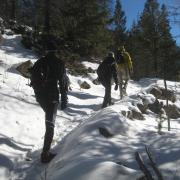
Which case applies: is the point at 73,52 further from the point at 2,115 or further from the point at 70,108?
the point at 2,115

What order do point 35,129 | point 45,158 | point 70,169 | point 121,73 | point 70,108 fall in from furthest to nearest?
1. point 121,73
2. point 70,108
3. point 35,129
4. point 45,158
5. point 70,169

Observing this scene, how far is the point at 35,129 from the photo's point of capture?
31.7 ft

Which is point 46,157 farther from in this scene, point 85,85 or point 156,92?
point 85,85

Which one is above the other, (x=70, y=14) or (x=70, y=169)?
(x=70, y=14)

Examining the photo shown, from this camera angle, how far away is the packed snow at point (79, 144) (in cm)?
550

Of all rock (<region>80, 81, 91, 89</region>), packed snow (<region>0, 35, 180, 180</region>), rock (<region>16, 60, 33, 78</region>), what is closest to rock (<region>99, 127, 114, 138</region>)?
packed snow (<region>0, 35, 180, 180</region>)

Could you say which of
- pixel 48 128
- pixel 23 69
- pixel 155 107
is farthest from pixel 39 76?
pixel 23 69

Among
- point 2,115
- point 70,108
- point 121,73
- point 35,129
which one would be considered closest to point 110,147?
point 35,129

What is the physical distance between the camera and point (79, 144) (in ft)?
22.5

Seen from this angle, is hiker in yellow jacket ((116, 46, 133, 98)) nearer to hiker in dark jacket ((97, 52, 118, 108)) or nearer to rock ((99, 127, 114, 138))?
hiker in dark jacket ((97, 52, 118, 108))

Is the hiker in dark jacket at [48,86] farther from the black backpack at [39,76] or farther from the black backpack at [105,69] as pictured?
the black backpack at [105,69]

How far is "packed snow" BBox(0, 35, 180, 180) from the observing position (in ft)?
18.0

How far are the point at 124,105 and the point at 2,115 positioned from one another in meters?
3.10

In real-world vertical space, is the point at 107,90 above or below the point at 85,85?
above
